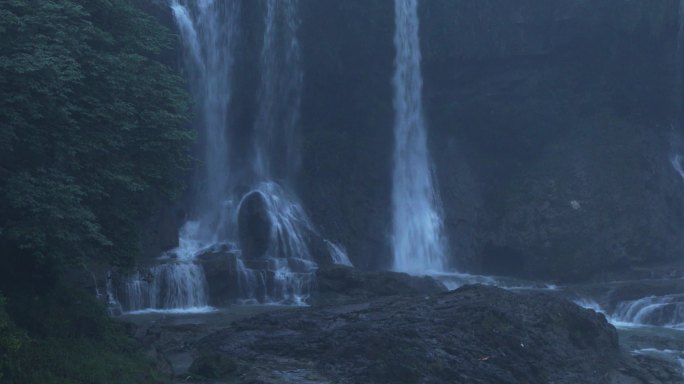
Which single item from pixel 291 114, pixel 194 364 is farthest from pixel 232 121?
pixel 194 364

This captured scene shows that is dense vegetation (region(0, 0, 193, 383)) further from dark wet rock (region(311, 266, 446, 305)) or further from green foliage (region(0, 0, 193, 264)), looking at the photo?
dark wet rock (region(311, 266, 446, 305))

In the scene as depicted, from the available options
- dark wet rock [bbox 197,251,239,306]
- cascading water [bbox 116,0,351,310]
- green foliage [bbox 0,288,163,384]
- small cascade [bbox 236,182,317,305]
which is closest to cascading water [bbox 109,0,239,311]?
cascading water [bbox 116,0,351,310]

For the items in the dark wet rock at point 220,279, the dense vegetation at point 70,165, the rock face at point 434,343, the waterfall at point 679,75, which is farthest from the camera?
the waterfall at point 679,75

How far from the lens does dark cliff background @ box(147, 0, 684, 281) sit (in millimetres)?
36438

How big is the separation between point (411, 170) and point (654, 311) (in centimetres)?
1288

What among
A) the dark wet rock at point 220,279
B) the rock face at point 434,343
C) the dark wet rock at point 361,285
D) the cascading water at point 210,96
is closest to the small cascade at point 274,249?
the dark wet rock at point 220,279

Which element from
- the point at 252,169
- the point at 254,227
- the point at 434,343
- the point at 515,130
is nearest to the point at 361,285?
the point at 254,227

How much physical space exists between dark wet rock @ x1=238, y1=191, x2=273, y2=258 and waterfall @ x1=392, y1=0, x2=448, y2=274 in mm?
5641

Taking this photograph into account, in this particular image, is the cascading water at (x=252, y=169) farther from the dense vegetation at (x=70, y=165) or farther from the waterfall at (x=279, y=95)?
the dense vegetation at (x=70, y=165)

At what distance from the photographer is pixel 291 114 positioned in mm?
37750

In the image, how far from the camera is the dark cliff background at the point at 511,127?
36.4m

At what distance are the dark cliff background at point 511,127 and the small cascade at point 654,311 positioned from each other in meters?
6.29

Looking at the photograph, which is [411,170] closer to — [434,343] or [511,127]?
[511,127]

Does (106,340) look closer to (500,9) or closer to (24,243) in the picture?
(24,243)
